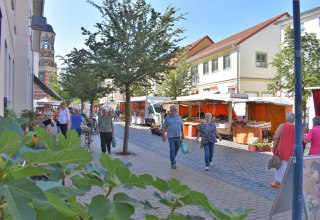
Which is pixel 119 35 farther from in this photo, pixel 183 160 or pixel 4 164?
pixel 4 164

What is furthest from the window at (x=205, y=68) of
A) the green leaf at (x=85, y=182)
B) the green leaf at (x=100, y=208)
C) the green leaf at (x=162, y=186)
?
the green leaf at (x=100, y=208)

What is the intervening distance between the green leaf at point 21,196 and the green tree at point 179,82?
121 ft

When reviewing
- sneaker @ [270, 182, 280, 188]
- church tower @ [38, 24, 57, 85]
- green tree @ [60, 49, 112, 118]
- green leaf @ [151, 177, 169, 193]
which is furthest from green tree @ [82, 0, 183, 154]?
church tower @ [38, 24, 57, 85]

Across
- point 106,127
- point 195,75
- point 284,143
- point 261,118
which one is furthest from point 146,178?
point 195,75

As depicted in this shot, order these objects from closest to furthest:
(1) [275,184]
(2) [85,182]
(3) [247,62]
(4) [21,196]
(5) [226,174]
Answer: (4) [21,196], (2) [85,182], (1) [275,184], (5) [226,174], (3) [247,62]

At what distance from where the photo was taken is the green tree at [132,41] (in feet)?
43.1

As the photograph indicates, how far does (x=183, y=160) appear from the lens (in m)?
12.7

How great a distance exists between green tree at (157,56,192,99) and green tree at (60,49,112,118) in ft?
36.9

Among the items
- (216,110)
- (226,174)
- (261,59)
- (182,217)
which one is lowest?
(226,174)

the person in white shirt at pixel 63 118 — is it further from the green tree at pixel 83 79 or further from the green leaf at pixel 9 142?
the green leaf at pixel 9 142

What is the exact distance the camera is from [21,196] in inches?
29.4

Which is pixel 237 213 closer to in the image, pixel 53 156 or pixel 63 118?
pixel 53 156

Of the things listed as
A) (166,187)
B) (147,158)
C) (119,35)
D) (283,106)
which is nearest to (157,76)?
(119,35)

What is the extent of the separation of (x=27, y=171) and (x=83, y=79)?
24.2m
